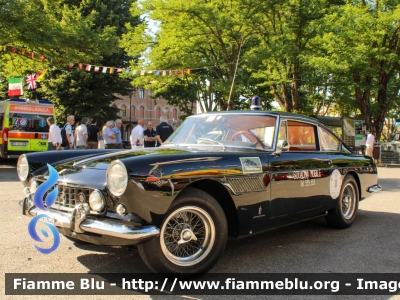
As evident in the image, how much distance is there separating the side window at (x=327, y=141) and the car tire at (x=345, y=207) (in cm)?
45

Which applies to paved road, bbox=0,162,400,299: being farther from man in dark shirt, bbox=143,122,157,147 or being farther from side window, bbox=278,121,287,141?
man in dark shirt, bbox=143,122,157,147

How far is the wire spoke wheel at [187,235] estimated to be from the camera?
325 cm

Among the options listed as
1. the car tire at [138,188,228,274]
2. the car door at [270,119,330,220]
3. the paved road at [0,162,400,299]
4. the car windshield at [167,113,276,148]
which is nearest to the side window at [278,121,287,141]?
the car door at [270,119,330,220]

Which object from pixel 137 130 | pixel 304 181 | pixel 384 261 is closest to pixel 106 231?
pixel 304 181

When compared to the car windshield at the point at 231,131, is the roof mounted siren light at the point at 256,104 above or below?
above

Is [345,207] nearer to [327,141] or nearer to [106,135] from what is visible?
[327,141]

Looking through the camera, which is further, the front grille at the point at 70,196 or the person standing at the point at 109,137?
the person standing at the point at 109,137

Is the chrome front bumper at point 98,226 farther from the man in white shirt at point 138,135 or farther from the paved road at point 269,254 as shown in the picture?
the man in white shirt at point 138,135

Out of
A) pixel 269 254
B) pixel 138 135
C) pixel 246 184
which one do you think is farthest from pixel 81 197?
pixel 138 135

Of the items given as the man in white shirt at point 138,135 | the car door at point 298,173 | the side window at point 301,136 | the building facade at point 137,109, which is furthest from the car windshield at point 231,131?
the building facade at point 137,109

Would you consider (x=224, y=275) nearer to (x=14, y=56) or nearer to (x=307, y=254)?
(x=307, y=254)

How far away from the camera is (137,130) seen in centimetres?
1135

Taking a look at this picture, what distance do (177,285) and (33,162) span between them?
2.07 m

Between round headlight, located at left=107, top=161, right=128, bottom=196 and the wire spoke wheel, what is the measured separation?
0.45 metres
